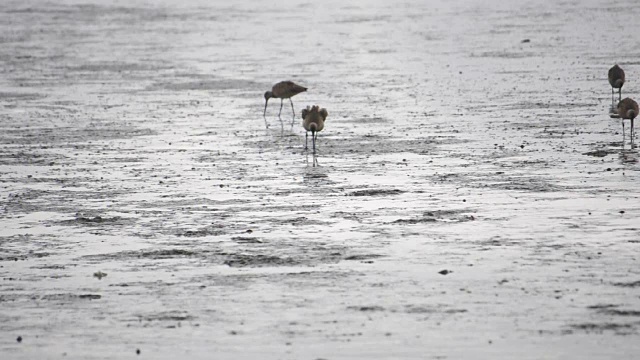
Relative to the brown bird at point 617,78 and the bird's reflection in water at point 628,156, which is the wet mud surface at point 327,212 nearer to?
the bird's reflection in water at point 628,156

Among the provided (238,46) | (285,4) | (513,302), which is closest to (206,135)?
(513,302)

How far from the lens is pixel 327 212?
15289 mm

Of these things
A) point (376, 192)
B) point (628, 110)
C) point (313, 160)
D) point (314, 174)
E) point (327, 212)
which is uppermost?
point (628, 110)

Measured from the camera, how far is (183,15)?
5534 cm

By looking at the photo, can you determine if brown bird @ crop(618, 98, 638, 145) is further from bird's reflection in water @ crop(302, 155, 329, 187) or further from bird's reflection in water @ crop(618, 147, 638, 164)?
bird's reflection in water @ crop(302, 155, 329, 187)

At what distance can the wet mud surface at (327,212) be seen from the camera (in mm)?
10406

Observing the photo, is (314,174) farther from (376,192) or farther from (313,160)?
(376,192)

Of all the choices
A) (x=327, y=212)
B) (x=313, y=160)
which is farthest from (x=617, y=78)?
(x=327, y=212)

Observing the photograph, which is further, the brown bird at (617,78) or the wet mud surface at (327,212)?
the brown bird at (617,78)

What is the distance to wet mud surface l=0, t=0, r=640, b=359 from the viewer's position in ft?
34.1

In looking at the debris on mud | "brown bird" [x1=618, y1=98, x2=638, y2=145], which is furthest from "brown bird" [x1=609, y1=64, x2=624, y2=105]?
the debris on mud

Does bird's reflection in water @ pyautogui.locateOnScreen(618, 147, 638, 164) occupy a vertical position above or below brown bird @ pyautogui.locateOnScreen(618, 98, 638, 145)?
below

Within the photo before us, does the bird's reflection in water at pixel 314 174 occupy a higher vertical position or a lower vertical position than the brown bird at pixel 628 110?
lower

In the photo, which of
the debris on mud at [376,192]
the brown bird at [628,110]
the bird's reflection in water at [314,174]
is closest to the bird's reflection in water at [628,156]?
the brown bird at [628,110]
